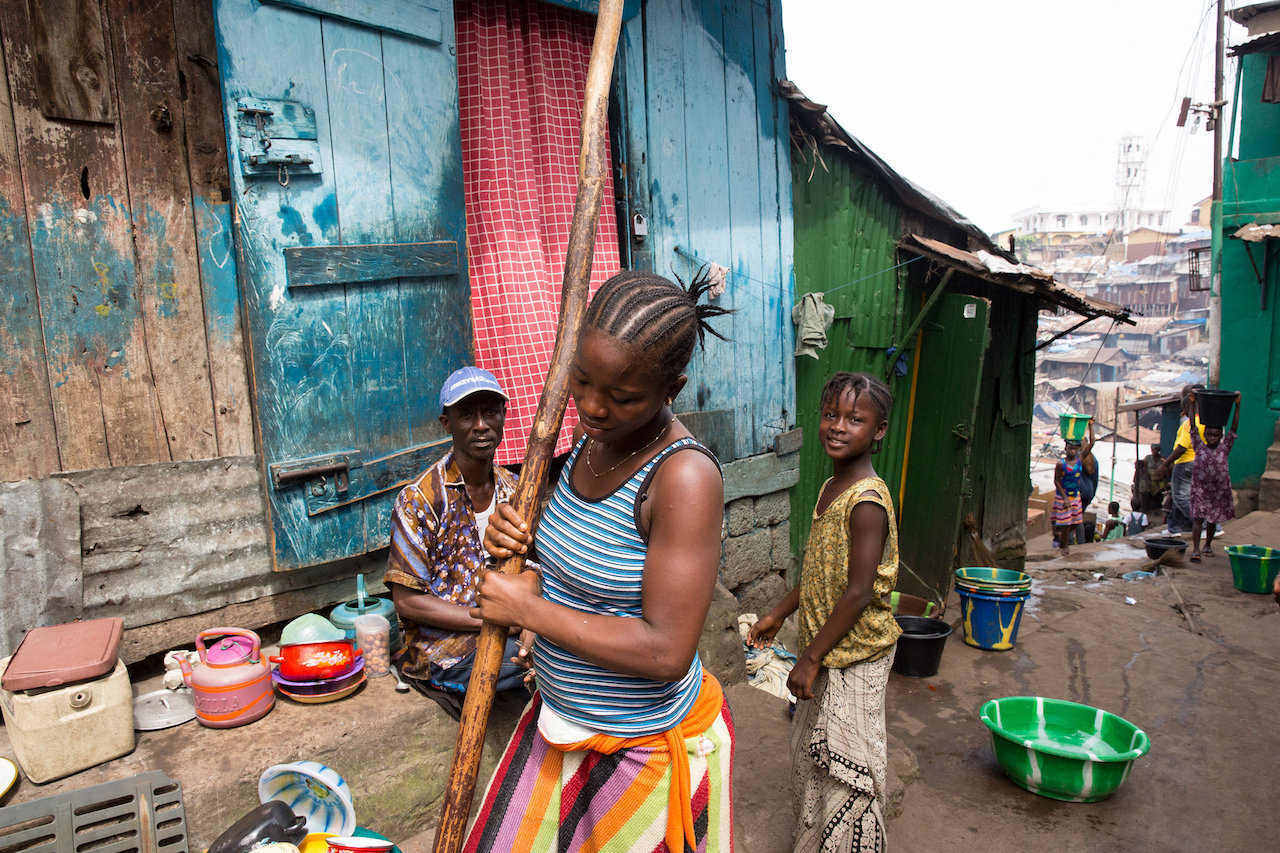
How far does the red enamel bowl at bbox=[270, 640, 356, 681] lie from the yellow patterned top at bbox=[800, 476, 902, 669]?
162cm

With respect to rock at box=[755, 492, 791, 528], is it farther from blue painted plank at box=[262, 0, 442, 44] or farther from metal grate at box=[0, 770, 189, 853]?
metal grate at box=[0, 770, 189, 853]

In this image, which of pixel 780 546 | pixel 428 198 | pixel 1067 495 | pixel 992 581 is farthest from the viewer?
pixel 1067 495

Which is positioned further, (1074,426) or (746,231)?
(1074,426)

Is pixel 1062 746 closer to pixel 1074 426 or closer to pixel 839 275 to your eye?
pixel 839 275

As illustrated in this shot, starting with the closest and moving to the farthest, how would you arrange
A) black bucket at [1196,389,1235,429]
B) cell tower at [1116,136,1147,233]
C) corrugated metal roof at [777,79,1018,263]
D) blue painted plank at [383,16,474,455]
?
blue painted plank at [383,16,474,455], corrugated metal roof at [777,79,1018,263], black bucket at [1196,389,1235,429], cell tower at [1116,136,1147,233]

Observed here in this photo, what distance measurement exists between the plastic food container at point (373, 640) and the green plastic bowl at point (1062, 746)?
2863 mm

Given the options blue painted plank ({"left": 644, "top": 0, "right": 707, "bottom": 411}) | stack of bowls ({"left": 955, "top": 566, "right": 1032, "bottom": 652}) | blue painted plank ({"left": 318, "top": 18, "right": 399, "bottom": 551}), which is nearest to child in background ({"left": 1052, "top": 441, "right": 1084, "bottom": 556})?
stack of bowls ({"left": 955, "top": 566, "right": 1032, "bottom": 652})

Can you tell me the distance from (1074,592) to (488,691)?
7.74m

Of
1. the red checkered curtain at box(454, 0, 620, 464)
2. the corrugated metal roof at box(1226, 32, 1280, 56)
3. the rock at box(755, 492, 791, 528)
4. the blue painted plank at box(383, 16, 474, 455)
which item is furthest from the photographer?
the corrugated metal roof at box(1226, 32, 1280, 56)

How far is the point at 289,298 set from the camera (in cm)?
277

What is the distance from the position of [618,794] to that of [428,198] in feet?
8.03

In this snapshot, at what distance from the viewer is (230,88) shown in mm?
2588

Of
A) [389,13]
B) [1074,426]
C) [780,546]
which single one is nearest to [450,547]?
[389,13]

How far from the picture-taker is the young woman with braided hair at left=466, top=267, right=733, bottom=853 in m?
1.36
